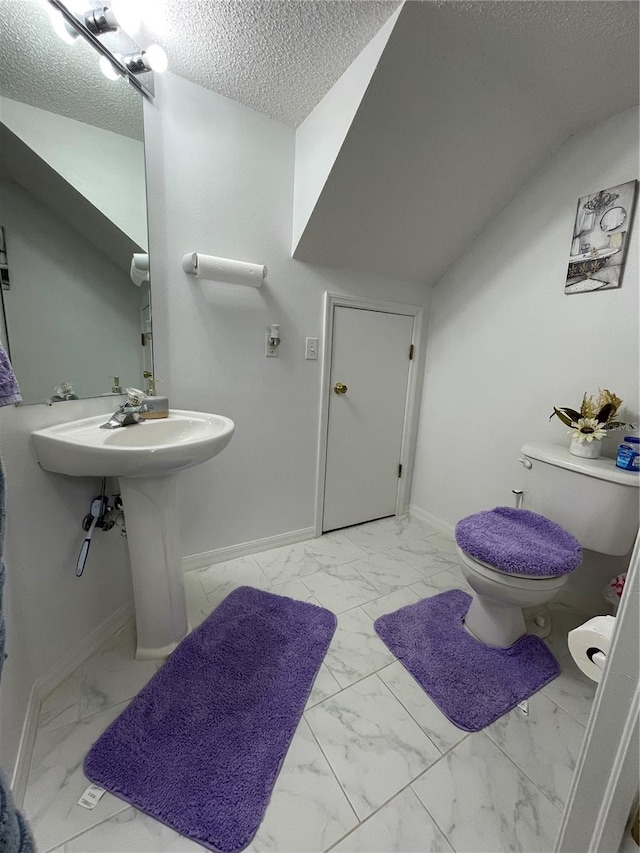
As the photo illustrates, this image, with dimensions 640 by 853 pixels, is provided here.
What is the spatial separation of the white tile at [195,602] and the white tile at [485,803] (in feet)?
2.99

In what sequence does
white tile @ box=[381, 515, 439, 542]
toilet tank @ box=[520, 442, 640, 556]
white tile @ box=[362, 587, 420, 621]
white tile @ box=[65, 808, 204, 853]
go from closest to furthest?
white tile @ box=[65, 808, 204, 853] → toilet tank @ box=[520, 442, 640, 556] → white tile @ box=[362, 587, 420, 621] → white tile @ box=[381, 515, 439, 542]

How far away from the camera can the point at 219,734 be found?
934 mm

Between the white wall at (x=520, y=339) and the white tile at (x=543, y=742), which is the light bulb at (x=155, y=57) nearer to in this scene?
the white wall at (x=520, y=339)

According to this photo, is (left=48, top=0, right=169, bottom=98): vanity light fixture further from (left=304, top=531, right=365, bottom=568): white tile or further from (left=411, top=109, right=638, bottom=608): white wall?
(left=304, top=531, right=365, bottom=568): white tile

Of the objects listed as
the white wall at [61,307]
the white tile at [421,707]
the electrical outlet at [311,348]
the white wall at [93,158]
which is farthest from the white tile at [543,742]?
the white wall at [93,158]

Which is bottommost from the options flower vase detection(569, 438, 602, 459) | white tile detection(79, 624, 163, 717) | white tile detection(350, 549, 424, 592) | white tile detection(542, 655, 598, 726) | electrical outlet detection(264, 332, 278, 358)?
white tile detection(79, 624, 163, 717)

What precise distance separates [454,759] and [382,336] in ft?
5.95

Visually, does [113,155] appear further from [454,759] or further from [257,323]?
[454,759]

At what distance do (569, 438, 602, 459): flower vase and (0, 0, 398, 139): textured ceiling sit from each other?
5.26 feet

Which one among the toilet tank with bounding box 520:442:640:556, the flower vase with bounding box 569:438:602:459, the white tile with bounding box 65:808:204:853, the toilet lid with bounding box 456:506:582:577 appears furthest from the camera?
the flower vase with bounding box 569:438:602:459

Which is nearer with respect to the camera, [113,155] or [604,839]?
[604,839]

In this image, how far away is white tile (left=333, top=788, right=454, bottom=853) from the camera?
0.74 meters

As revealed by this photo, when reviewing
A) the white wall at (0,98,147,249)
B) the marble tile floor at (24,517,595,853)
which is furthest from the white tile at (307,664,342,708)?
the white wall at (0,98,147,249)

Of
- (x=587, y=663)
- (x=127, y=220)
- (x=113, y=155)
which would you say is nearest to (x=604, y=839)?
(x=587, y=663)
